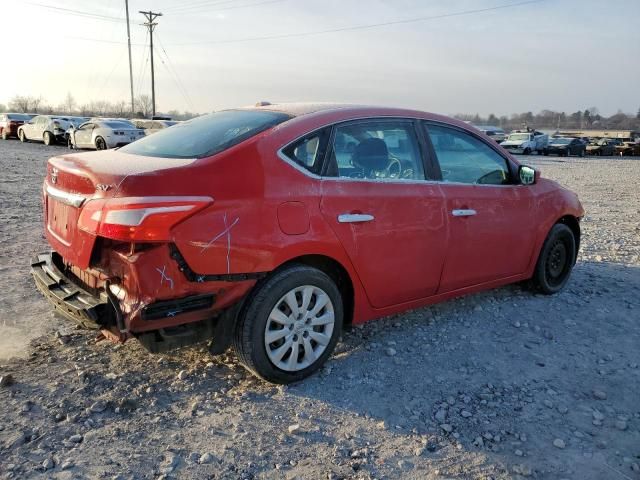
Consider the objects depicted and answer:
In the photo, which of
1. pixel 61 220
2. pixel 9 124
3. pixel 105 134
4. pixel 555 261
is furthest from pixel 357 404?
pixel 9 124

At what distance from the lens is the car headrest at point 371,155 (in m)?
3.72

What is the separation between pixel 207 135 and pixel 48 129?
27955mm

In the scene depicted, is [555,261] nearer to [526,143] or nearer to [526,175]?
[526,175]

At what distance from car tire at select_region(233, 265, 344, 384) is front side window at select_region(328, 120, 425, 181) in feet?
2.49

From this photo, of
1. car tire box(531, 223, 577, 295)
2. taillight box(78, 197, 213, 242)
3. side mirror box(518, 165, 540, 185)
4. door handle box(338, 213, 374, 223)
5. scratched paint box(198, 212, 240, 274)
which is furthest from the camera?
car tire box(531, 223, 577, 295)

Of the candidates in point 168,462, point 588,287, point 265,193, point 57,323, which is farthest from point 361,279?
point 588,287

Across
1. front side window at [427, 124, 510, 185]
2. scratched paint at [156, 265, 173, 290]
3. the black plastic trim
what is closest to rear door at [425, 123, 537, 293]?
front side window at [427, 124, 510, 185]

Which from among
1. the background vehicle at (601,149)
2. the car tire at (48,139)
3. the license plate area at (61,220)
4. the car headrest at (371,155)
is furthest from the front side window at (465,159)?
the background vehicle at (601,149)

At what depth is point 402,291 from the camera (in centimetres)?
398

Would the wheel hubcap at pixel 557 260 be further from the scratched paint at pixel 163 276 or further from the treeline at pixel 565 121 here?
the treeline at pixel 565 121

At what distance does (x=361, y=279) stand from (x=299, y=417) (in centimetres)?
102

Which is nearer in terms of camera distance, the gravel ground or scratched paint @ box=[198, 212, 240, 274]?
the gravel ground

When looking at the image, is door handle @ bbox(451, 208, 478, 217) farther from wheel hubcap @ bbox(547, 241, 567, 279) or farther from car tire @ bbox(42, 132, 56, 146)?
car tire @ bbox(42, 132, 56, 146)

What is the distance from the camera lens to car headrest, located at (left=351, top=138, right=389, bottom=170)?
372 cm
